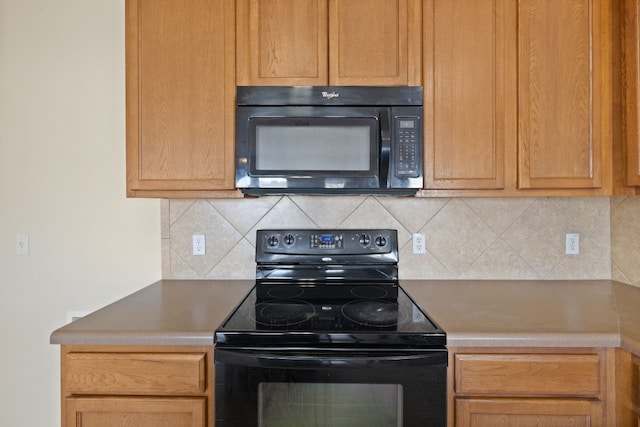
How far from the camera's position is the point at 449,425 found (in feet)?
3.73

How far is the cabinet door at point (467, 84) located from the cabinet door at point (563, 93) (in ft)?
0.21

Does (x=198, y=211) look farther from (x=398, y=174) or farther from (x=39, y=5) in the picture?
(x=39, y=5)

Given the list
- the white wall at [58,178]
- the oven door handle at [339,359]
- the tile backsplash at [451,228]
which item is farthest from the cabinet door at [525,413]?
the white wall at [58,178]

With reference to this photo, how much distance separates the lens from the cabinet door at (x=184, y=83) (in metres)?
1.54

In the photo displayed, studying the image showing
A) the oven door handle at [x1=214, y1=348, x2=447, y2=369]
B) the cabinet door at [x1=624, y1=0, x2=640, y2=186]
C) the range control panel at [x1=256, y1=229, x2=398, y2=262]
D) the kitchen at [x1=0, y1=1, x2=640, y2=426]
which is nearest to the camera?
the oven door handle at [x1=214, y1=348, x2=447, y2=369]

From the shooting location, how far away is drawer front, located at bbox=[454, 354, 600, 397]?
1133mm

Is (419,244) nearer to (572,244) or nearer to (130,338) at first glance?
(572,244)

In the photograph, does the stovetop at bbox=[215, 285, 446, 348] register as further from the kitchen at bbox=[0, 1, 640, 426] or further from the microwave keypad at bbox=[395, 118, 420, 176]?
the kitchen at bbox=[0, 1, 640, 426]

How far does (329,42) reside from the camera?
1532 mm

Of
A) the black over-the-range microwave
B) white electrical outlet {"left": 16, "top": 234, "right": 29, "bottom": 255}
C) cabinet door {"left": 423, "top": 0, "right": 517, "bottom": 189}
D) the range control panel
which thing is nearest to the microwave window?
the black over-the-range microwave

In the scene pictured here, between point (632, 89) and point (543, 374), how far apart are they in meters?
1.11

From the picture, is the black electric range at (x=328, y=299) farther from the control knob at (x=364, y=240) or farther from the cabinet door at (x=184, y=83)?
the cabinet door at (x=184, y=83)

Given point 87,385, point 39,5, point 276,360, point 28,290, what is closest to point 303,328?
point 276,360

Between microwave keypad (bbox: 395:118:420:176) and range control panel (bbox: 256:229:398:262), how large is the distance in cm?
38
